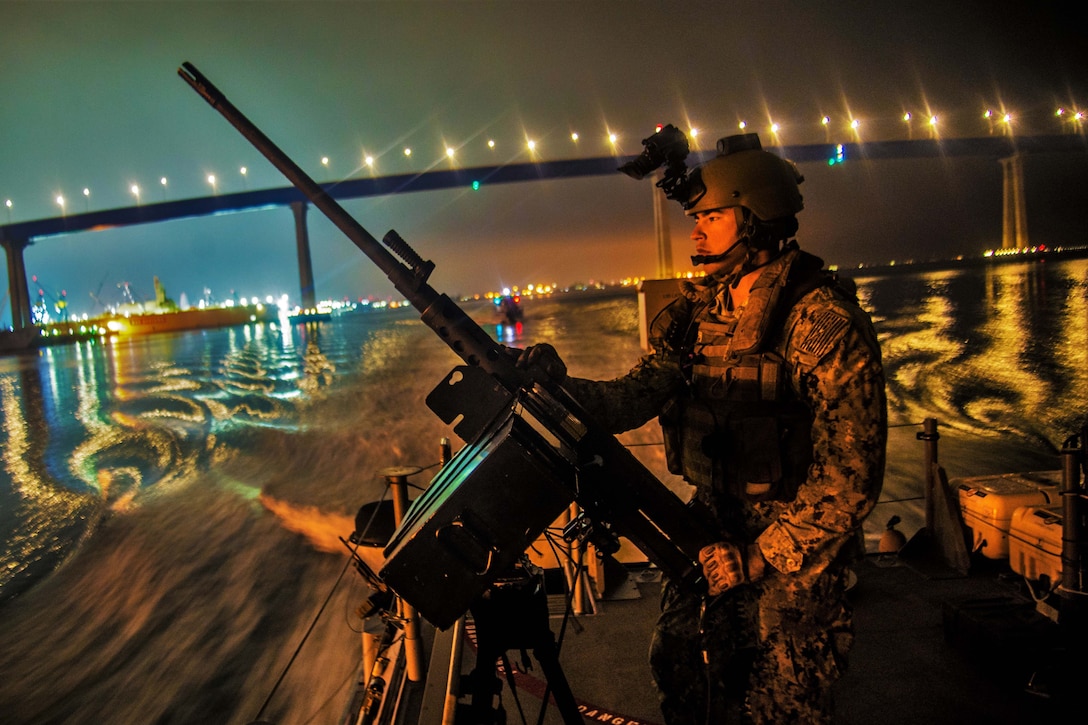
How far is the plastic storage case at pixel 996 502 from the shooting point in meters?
4.89

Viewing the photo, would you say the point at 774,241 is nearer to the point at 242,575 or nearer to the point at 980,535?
the point at 980,535

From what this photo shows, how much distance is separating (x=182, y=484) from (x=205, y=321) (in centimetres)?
16672

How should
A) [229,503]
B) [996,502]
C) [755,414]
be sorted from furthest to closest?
[229,503], [996,502], [755,414]

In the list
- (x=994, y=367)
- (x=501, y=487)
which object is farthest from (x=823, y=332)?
(x=994, y=367)

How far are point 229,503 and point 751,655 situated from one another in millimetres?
15851

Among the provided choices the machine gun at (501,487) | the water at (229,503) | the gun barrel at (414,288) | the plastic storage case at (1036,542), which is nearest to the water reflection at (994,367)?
the water at (229,503)

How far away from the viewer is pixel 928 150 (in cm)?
6906

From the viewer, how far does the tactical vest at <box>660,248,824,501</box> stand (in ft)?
7.75

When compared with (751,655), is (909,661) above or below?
below

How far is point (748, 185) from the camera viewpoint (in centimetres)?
258

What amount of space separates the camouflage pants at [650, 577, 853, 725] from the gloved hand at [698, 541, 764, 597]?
19 cm

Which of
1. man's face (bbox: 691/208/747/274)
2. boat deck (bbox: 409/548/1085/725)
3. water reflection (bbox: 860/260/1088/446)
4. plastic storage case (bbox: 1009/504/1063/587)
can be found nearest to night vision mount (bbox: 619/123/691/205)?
man's face (bbox: 691/208/747/274)

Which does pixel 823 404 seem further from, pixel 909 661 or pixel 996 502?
pixel 996 502

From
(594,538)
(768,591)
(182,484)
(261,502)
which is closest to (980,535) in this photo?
(768,591)
